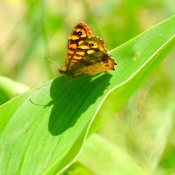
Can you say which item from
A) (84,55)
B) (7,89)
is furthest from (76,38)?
(7,89)

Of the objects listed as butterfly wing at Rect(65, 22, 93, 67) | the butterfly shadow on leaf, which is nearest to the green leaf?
the butterfly shadow on leaf

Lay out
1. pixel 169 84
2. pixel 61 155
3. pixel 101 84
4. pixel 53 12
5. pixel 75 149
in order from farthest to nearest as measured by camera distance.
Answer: pixel 53 12
pixel 169 84
pixel 101 84
pixel 61 155
pixel 75 149

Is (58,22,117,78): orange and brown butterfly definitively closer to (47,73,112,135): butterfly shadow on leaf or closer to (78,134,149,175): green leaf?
(47,73,112,135): butterfly shadow on leaf

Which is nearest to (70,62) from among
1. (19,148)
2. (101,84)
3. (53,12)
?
(101,84)

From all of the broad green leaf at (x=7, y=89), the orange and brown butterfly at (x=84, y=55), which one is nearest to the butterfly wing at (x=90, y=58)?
the orange and brown butterfly at (x=84, y=55)

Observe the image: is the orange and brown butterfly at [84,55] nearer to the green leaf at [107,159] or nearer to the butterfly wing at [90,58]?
the butterfly wing at [90,58]

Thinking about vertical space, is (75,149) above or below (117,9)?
above

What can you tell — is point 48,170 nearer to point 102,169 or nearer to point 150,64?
point 102,169
